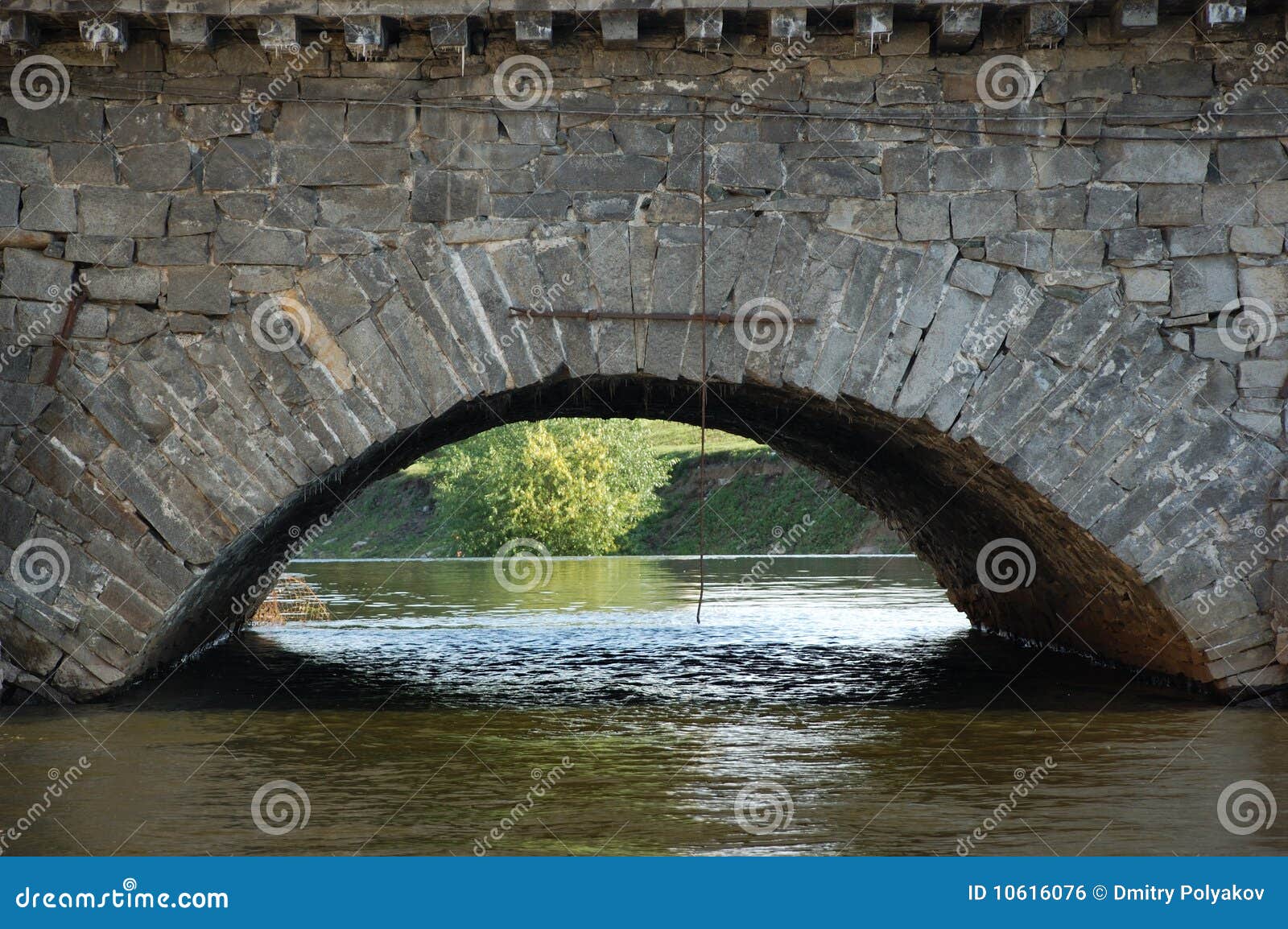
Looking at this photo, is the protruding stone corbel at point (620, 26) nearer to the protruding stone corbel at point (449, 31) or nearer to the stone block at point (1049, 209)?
the protruding stone corbel at point (449, 31)

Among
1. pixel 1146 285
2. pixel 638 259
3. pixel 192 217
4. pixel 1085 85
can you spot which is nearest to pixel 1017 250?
pixel 1146 285

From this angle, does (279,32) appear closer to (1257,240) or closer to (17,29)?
(17,29)

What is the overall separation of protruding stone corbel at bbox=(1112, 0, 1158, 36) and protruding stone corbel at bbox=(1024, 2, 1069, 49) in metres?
0.26

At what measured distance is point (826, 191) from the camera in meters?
7.16

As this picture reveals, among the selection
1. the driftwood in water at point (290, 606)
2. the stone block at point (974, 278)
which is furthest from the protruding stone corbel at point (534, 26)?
the driftwood in water at point (290, 606)

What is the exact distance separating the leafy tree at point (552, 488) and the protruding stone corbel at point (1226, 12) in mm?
23162

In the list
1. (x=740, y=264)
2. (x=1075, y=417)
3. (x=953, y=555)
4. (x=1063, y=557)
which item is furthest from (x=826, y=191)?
(x=953, y=555)

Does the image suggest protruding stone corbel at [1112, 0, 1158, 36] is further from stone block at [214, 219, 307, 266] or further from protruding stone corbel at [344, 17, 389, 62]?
stone block at [214, 219, 307, 266]

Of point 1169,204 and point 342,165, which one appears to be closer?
point 342,165

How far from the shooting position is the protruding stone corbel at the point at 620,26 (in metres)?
6.88

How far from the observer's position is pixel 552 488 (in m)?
29.9

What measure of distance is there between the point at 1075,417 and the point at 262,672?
5.94 metres

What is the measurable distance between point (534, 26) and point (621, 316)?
1.54 m

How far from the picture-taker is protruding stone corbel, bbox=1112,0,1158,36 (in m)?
6.89
